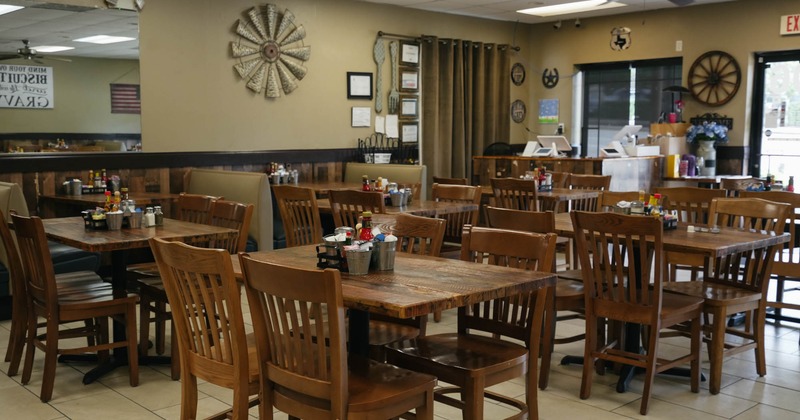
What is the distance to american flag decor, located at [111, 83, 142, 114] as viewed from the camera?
7.25m

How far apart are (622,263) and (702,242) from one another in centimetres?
43

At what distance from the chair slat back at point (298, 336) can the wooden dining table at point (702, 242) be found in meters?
2.04

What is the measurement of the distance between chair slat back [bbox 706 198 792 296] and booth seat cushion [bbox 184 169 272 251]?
3.69m

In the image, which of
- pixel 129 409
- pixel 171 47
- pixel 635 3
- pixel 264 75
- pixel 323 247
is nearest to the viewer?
pixel 323 247

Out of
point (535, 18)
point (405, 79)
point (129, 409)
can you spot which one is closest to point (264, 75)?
point (405, 79)

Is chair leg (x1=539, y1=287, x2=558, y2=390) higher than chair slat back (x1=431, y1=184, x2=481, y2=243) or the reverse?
the reverse

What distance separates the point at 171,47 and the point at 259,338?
220 inches

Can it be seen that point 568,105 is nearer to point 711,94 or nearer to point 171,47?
point 711,94

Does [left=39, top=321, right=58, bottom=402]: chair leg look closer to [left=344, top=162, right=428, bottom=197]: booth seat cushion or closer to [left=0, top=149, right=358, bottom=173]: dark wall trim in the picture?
[left=0, top=149, right=358, bottom=173]: dark wall trim

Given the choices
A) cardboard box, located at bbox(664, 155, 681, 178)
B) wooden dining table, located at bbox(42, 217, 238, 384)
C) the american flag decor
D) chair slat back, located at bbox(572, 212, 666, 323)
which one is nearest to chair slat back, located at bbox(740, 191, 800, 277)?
chair slat back, located at bbox(572, 212, 666, 323)

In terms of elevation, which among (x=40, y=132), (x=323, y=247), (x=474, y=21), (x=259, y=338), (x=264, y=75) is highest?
(x=474, y=21)

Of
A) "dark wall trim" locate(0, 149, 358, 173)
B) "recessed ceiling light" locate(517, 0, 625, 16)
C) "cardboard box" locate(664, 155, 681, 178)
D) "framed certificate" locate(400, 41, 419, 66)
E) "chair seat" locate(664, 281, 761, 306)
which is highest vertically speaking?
"recessed ceiling light" locate(517, 0, 625, 16)

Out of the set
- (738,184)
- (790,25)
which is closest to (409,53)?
(738,184)

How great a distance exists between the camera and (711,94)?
375 inches
